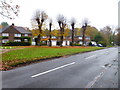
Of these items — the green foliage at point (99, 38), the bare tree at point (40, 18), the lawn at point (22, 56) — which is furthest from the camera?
the green foliage at point (99, 38)

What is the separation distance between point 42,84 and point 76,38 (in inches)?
2862

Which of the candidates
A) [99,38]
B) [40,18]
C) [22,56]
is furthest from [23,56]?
[99,38]

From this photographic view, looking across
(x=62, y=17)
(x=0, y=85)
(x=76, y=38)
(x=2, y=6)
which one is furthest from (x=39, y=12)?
(x=76, y=38)

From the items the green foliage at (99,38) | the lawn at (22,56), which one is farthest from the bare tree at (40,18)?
the green foliage at (99,38)

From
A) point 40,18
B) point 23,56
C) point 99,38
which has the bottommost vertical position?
point 23,56

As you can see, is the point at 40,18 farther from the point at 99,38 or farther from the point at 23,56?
the point at 99,38

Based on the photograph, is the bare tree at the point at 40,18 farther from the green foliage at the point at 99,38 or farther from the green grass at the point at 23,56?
Result: the green foliage at the point at 99,38

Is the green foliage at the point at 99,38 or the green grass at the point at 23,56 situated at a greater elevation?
the green foliage at the point at 99,38

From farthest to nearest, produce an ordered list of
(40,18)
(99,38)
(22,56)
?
1. (99,38)
2. (40,18)
3. (22,56)

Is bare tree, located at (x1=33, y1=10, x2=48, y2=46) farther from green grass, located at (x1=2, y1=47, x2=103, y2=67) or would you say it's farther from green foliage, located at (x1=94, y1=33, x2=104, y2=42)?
green foliage, located at (x1=94, y1=33, x2=104, y2=42)

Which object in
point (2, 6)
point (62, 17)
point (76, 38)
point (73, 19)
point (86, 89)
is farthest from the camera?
point (76, 38)

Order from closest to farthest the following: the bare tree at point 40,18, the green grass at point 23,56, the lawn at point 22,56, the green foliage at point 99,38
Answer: the lawn at point 22,56
the green grass at point 23,56
the bare tree at point 40,18
the green foliage at point 99,38

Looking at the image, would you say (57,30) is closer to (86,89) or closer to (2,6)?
(2,6)

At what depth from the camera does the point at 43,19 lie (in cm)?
3462
